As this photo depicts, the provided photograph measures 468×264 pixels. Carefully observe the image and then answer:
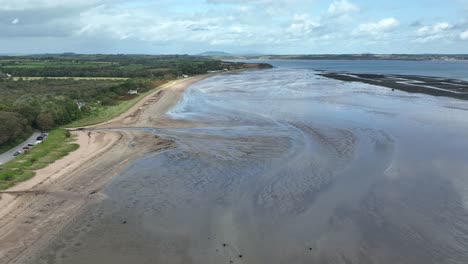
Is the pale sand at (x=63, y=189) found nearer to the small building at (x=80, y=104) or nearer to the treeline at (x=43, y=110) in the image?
the treeline at (x=43, y=110)

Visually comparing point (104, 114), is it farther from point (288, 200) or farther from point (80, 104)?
point (288, 200)

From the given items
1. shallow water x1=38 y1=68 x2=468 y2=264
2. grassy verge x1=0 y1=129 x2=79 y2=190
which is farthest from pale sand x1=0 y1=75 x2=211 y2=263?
shallow water x1=38 y1=68 x2=468 y2=264

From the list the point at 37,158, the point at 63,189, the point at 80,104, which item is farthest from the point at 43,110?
the point at 63,189

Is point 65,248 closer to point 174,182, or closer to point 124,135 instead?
point 174,182

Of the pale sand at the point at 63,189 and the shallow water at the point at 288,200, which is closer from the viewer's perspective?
the shallow water at the point at 288,200

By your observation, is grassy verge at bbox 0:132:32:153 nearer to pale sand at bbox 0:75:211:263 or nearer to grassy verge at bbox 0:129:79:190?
grassy verge at bbox 0:129:79:190

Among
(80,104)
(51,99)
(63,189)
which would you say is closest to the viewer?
(63,189)

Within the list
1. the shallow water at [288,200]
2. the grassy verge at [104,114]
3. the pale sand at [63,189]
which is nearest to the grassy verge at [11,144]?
the pale sand at [63,189]
